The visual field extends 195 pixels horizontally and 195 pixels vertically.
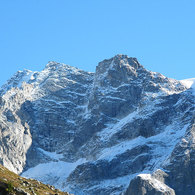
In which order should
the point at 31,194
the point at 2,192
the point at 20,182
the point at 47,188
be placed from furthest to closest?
the point at 47,188 < the point at 20,182 < the point at 31,194 < the point at 2,192

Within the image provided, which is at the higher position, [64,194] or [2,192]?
[64,194]

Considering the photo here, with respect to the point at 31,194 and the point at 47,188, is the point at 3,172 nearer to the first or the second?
the point at 47,188

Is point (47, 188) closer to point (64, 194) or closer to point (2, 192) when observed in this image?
point (64, 194)

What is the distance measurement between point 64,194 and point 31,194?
1875cm

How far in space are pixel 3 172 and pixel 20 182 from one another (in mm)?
9798

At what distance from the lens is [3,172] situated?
118 m

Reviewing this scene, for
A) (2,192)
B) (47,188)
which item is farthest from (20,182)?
(2,192)

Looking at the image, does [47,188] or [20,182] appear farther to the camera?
[47,188]

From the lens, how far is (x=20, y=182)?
109375mm

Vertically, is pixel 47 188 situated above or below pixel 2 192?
above

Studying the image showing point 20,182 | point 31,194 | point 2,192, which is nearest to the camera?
point 2,192

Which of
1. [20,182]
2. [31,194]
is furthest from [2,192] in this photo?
[20,182]

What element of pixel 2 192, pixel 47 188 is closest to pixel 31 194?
pixel 2 192

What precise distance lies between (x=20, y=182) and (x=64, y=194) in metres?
11.4
